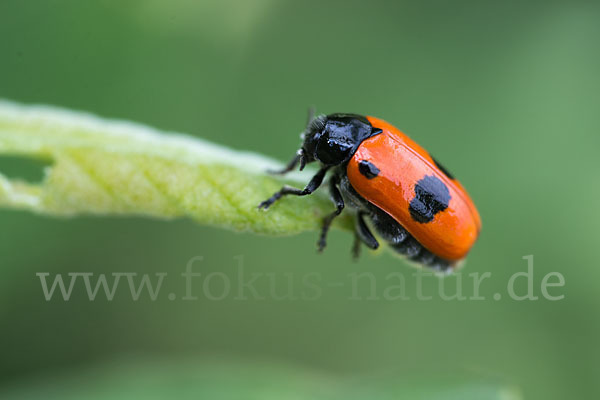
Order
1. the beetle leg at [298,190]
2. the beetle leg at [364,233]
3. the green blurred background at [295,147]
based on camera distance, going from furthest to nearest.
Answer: the green blurred background at [295,147] < the beetle leg at [364,233] < the beetle leg at [298,190]

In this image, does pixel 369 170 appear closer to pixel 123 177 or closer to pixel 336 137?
pixel 336 137

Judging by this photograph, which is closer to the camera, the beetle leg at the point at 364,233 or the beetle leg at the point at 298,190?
the beetle leg at the point at 298,190

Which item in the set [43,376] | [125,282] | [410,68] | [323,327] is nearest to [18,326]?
[43,376]

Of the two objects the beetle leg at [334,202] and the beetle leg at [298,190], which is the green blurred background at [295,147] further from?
the beetle leg at [298,190]

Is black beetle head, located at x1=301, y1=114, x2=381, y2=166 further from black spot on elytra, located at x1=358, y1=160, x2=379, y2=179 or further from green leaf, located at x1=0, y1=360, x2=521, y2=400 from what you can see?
green leaf, located at x1=0, y1=360, x2=521, y2=400

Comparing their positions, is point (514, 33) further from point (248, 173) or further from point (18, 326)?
point (18, 326)

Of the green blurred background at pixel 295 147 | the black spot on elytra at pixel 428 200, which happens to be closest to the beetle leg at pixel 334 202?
the black spot on elytra at pixel 428 200

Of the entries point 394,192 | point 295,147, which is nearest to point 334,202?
point 394,192

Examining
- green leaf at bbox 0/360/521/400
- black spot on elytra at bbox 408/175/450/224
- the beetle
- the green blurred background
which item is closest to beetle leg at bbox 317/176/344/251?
the beetle
